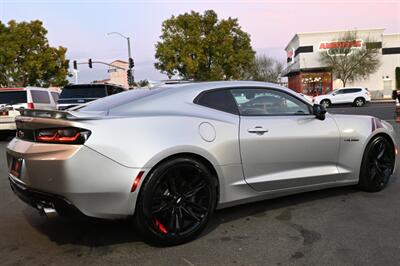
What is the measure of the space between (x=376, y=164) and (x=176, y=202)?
2.90 meters

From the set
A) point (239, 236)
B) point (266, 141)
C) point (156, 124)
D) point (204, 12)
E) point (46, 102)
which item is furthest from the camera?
point (204, 12)

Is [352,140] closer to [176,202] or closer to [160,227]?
[176,202]

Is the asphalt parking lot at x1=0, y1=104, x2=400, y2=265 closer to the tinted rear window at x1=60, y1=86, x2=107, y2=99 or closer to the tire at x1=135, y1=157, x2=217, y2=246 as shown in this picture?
the tire at x1=135, y1=157, x2=217, y2=246

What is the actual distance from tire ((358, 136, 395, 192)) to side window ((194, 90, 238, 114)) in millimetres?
1965

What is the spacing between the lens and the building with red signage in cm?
4900

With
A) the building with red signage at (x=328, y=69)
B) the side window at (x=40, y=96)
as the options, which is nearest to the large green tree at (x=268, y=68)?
the building with red signage at (x=328, y=69)

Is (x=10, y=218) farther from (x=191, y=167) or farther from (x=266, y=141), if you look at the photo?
(x=266, y=141)

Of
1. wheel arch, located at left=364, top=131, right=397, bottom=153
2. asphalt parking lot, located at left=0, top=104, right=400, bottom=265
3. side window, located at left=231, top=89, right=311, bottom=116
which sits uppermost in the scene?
side window, located at left=231, top=89, right=311, bottom=116

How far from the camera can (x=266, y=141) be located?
13.5 feet

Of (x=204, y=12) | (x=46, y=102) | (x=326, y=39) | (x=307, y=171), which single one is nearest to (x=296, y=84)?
(x=326, y=39)

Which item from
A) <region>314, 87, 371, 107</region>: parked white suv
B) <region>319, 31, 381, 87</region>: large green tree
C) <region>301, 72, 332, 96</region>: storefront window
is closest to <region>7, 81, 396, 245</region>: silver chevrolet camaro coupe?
<region>314, 87, 371, 107</region>: parked white suv

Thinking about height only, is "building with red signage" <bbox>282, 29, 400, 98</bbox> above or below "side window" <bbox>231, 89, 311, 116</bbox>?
above

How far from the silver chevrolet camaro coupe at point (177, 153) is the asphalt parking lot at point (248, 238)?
0.25m

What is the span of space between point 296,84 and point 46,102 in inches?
1720
